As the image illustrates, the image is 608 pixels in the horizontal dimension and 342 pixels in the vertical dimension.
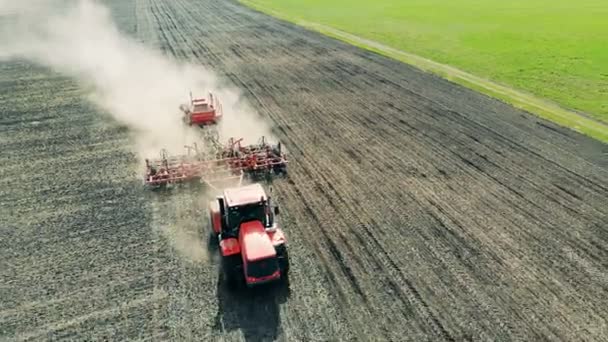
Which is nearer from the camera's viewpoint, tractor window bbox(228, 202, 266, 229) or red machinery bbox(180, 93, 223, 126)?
tractor window bbox(228, 202, 266, 229)

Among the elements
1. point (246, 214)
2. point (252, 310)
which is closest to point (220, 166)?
point (246, 214)

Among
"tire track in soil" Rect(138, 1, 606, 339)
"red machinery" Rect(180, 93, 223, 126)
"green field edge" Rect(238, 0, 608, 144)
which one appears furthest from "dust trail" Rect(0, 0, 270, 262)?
"green field edge" Rect(238, 0, 608, 144)

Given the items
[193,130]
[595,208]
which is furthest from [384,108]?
[595,208]

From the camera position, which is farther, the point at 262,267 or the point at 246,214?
the point at 246,214

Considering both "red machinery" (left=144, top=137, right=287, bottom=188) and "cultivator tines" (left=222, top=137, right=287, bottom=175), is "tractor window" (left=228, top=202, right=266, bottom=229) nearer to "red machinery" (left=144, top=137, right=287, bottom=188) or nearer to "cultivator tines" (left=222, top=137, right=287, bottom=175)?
"red machinery" (left=144, top=137, right=287, bottom=188)

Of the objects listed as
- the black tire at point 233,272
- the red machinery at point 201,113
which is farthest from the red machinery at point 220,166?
the black tire at point 233,272

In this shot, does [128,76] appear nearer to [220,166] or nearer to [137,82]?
[137,82]
